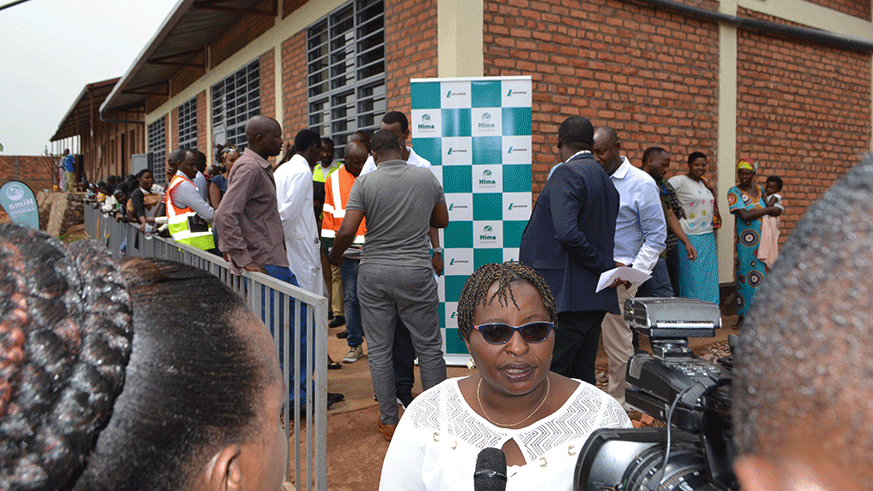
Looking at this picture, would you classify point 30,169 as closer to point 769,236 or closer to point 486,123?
point 486,123

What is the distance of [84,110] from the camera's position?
24688 millimetres

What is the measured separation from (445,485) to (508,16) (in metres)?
4.83

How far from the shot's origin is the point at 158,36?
1064cm

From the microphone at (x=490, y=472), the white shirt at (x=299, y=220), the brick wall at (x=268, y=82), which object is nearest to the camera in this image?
the microphone at (x=490, y=472)

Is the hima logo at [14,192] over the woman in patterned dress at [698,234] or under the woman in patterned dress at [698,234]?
over

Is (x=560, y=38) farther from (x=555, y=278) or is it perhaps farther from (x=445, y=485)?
(x=445, y=485)

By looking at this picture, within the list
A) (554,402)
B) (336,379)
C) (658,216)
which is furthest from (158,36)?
(554,402)

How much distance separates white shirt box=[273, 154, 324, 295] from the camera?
4418mm

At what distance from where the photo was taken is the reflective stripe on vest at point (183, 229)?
16.2 feet

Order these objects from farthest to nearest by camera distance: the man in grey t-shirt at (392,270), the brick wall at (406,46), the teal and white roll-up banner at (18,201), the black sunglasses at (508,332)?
1. the teal and white roll-up banner at (18,201)
2. the brick wall at (406,46)
3. the man in grey t-shirt at (392,270)
4. the black sunglasses at (508,332)

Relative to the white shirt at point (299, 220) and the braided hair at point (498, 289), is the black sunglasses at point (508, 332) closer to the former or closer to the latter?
the braided hair at point (498, 289)

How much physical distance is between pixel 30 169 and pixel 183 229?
35.0 metres

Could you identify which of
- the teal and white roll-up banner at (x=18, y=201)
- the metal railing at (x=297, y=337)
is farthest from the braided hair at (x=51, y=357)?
the teal and white roll-up banner at (x=18, y=201)

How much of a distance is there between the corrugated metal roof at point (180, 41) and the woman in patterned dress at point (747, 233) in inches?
269
